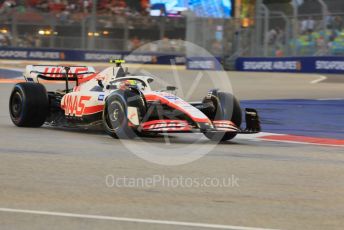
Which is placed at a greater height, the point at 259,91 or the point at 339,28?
the point at 339,28

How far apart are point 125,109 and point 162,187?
311 centimetres

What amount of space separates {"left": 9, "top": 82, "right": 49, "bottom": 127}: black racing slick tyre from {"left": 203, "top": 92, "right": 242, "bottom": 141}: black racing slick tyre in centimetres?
268

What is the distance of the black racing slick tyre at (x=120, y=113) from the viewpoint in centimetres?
962

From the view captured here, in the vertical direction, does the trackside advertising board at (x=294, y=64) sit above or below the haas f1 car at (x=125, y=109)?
below

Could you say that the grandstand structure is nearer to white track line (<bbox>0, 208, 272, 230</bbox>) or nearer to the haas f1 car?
the haas f1 car

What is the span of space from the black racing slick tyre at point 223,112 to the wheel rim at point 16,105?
119 inches

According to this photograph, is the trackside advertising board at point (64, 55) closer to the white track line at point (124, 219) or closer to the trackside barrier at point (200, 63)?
the trackside barrier at point (200, 63)

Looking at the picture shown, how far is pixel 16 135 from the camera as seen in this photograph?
33.9ft

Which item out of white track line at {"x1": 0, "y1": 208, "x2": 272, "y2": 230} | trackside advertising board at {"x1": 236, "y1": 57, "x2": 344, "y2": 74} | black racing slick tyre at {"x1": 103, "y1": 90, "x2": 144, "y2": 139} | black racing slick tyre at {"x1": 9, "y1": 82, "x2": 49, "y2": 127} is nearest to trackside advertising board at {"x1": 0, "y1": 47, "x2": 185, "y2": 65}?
trackside advertising board at {"x1": 236, "y1": 57, "x2": 344, "y2": 74}

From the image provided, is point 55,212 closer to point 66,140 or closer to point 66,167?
point 66,167

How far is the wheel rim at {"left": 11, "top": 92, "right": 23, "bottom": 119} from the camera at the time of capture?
1123 cm

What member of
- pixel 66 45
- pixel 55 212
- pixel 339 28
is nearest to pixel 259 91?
pixel 339 28

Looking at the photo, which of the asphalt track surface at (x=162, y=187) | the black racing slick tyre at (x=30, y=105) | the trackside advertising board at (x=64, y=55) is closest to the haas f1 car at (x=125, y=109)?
the black racing slick tyre at (x=30, y=105)

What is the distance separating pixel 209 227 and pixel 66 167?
2.81 metres
